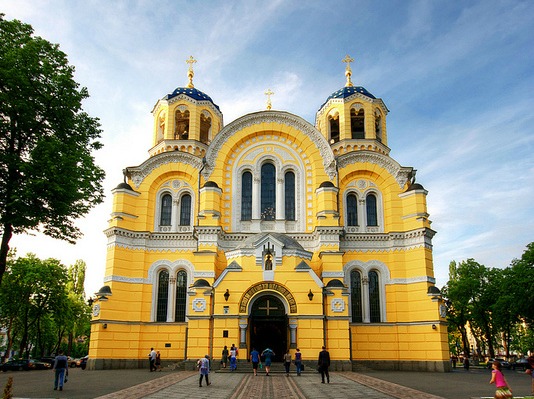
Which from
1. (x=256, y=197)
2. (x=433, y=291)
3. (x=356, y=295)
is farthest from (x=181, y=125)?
(x=433, y=291)

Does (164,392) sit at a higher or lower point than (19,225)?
lower

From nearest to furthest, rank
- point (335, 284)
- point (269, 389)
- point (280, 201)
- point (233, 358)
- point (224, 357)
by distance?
1. point (269, 389)
2. point (233, 358)
3. point (224, 357)
4. point (335, 284)
5. point (280, 201)

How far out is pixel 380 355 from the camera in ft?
104

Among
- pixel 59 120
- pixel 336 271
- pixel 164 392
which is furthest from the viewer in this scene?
pixel 336 271

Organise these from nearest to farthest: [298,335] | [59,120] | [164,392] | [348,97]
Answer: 1. [164,392]
2. [59,120]
3. [298,335]
4. [348,97]

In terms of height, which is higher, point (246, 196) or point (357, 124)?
point (357, 124)

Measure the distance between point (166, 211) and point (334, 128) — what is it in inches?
605

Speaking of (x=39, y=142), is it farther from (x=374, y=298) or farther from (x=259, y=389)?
(x=374, y=298)

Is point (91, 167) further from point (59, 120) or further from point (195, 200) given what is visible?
point (195, 200)

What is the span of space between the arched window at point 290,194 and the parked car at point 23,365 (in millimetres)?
24057

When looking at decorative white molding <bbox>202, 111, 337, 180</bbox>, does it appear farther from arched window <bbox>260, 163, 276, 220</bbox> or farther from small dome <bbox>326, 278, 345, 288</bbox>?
small dome <bbox>326, 278, 345, 288</bbox>

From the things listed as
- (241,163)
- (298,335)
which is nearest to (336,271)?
(298,335)

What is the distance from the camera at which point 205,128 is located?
131ft

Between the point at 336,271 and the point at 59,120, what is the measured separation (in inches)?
742
